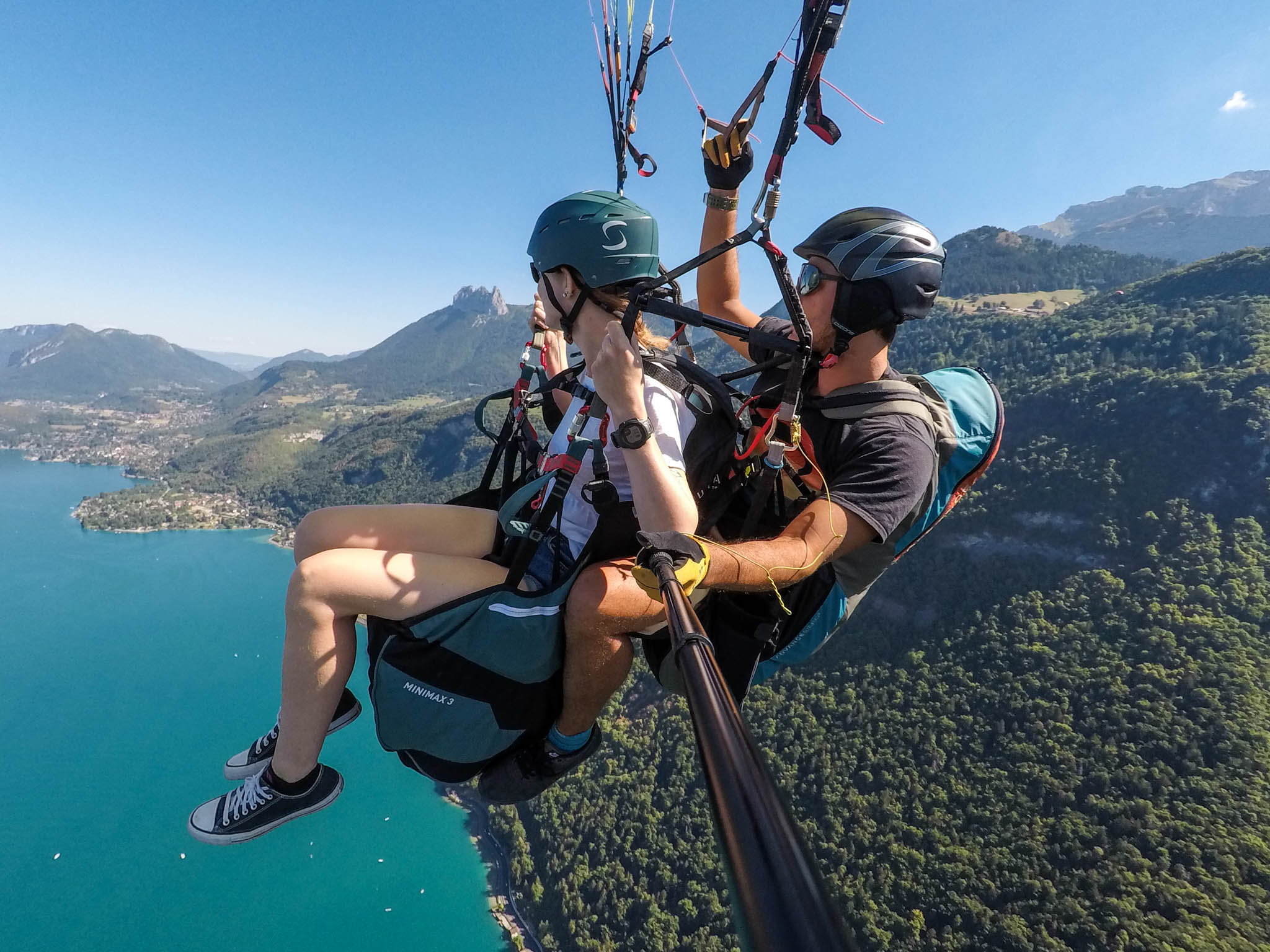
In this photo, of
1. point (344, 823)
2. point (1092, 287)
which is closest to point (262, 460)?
point (344, 823)

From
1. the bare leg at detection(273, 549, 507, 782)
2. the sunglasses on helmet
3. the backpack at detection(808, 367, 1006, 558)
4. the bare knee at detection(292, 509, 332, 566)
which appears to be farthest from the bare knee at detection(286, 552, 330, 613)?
the sunglasses on helmet

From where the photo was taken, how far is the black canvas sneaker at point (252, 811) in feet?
8.00

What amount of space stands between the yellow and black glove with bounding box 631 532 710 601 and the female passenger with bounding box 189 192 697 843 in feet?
0.96

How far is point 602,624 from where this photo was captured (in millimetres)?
2086

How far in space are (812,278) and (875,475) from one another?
3.21 feet

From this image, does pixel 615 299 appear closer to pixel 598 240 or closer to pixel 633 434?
pixel 598 240

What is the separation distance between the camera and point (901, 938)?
90.6ft

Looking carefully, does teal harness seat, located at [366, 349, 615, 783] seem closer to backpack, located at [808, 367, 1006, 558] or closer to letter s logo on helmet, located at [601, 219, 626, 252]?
letter s logo on helmet, located at [601, 219, 626, 252]

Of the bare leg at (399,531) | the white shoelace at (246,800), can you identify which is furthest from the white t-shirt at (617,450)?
the white shoelace at (246,800)

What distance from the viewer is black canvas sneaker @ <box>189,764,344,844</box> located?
8.00 feet

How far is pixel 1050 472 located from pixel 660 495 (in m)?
66.4

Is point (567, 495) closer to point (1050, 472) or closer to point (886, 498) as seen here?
point (886, 498)

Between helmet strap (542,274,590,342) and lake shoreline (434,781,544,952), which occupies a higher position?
helmet strap (542,274,590,342)

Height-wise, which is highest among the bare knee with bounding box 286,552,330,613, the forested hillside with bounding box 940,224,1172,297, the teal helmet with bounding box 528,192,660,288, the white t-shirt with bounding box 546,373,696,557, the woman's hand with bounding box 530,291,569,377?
the forested hillside with bounding box 940,224,1172,297
